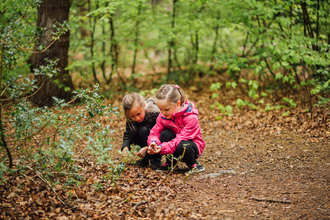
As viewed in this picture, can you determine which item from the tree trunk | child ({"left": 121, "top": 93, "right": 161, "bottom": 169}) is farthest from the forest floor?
the tree trunk

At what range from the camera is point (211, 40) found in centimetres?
931

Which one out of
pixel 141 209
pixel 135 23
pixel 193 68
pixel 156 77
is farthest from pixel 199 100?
pixel 141 209

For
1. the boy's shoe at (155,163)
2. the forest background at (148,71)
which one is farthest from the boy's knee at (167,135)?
the forest background at (148,71)

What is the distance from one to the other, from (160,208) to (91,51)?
6.26 m

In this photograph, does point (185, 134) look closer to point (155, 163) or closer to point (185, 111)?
point (185, 111)

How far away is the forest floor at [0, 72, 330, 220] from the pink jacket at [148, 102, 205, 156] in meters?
0.39

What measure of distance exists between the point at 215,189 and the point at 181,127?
85cm

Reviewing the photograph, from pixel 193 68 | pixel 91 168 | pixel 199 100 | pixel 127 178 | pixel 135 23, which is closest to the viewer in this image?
pixel 127 178

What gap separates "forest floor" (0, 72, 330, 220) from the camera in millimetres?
2246

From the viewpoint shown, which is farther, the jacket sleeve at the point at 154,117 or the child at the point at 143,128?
the jacket sleeve at the point at 154,117

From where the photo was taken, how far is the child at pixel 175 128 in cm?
296

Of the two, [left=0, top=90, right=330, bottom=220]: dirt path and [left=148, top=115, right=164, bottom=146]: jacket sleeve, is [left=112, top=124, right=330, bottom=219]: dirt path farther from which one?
[left=148, top=115, right=164, bottom=146]: jacket sleeve

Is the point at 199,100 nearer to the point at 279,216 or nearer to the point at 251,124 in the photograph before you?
the point at 251,124

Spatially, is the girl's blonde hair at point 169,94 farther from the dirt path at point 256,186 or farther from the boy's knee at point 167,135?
the dirt path at point 256,186
